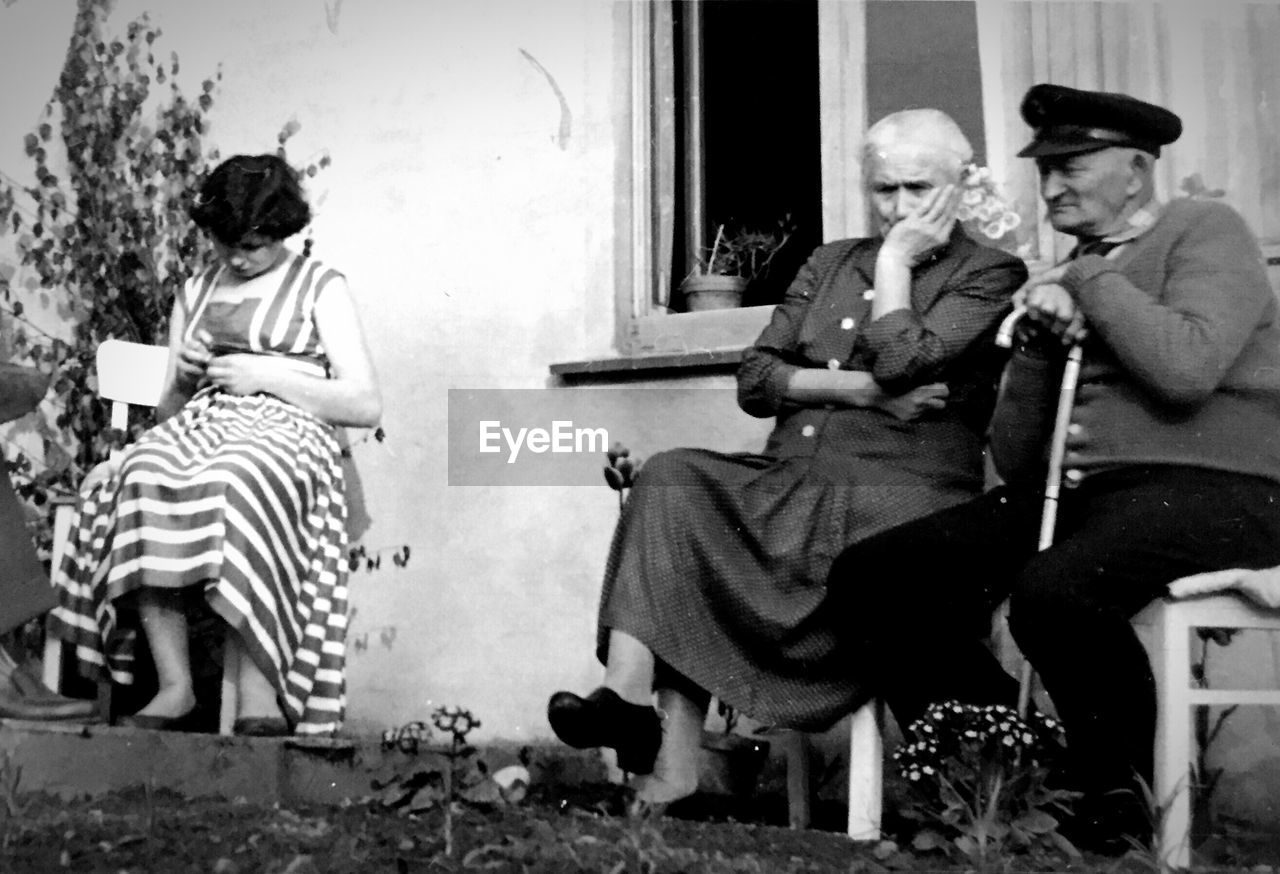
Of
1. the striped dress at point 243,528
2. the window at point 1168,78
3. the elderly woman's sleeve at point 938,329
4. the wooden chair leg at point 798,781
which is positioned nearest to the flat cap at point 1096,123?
the window at point 1168,78

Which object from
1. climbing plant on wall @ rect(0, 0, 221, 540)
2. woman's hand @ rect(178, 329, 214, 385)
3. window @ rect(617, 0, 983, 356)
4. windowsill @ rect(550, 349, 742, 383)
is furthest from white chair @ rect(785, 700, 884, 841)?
climbing plant on wall @ rect(0, 0, 221, 540)

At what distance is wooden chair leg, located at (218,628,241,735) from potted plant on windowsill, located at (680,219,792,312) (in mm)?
1092

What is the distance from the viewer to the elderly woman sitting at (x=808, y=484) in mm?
2230

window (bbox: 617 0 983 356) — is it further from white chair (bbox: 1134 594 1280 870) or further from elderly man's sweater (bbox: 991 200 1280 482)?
white chair (bbox: 1134 594 1280 870)

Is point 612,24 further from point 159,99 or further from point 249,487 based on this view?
point 249,487

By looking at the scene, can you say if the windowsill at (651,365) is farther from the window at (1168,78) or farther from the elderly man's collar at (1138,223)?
the elderly man's collar at (1138,223)

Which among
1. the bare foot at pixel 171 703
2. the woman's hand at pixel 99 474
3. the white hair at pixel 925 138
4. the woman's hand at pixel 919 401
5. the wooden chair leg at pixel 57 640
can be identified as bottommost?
the bare foot at pixel 171 703

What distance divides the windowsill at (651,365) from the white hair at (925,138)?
1.82 feet

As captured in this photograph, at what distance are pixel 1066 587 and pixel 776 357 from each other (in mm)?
729

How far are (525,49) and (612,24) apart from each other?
9.1 inches

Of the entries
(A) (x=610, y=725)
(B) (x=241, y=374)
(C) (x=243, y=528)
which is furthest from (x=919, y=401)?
(B) (x=241, y=374)

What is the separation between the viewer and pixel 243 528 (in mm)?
2518

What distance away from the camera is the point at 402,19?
288cm

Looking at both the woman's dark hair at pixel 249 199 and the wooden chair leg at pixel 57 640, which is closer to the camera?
the wooden chair leg at pixel 57 640
